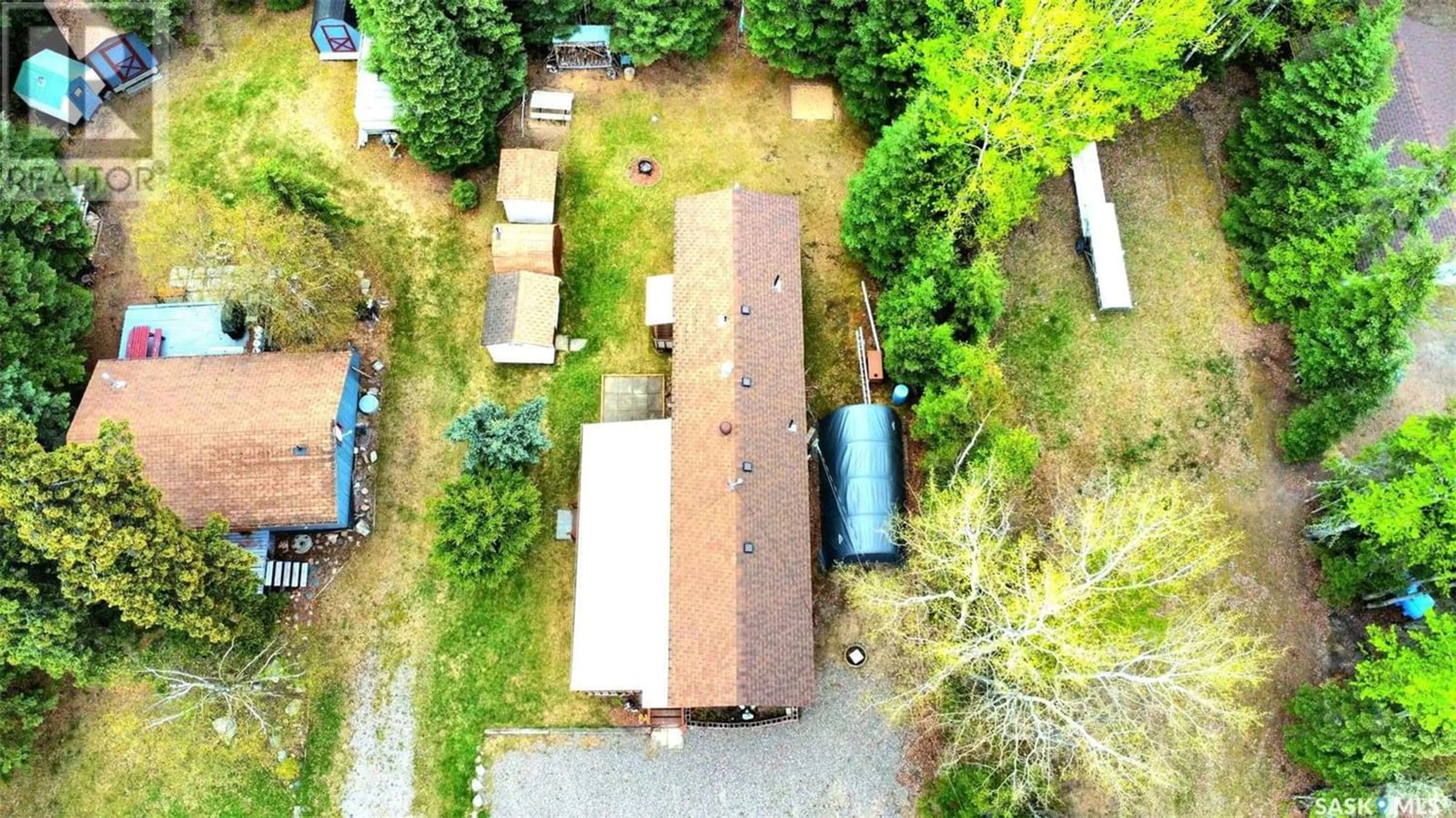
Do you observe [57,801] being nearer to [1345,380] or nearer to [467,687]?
[467,687]

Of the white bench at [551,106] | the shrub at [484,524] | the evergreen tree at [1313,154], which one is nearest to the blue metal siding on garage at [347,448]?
the shrub at [484,524]

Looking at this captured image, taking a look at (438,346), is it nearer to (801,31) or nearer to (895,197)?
(895,197)

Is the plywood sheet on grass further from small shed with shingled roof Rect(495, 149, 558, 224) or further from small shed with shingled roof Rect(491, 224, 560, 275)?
small shed with shingled roof Rect(491, 224, 560, 275)

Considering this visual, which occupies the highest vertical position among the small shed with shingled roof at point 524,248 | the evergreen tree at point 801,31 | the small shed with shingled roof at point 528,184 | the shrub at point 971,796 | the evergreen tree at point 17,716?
the evergreen tree at point 801,31

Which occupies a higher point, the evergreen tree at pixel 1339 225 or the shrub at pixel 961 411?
the evergreen tree at pixel 1339 225

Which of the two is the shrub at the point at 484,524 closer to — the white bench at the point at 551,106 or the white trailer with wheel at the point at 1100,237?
the white bench at the point at 551,106

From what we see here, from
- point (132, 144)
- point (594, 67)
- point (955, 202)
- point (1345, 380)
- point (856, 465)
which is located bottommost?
point (856, 465)

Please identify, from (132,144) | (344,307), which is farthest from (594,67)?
(132,144)
